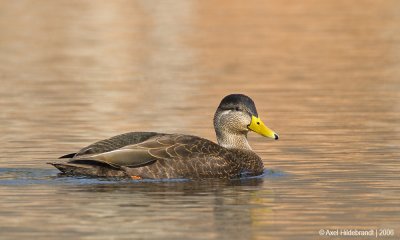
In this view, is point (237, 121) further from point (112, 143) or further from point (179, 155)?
point (112, 143)

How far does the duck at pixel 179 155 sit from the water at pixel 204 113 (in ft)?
0.68

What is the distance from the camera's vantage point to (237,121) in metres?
18.7

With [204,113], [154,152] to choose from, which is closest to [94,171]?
[154,152]

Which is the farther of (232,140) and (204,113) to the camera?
(204,113)

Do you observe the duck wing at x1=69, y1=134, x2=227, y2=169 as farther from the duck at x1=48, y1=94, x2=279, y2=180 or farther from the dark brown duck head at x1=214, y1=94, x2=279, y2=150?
the dark brown duck head at x1=214, y1=94, x2=279, y2=150

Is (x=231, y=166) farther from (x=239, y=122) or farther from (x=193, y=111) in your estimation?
(x=193, y=111)

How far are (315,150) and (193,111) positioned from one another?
16.9 ft

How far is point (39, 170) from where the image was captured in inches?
712

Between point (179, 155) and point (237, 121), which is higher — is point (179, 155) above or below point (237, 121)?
below

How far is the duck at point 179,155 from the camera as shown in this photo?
1714cm

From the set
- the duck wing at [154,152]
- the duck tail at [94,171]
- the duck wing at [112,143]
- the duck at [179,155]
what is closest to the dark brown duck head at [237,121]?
the duck at [179,155]

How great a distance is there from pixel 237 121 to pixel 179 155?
138 cm

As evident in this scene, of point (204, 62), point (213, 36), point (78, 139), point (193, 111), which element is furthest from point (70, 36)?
point (78, 139)

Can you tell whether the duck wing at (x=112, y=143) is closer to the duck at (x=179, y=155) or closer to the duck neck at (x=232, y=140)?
the duck at (x=179, y=155)
